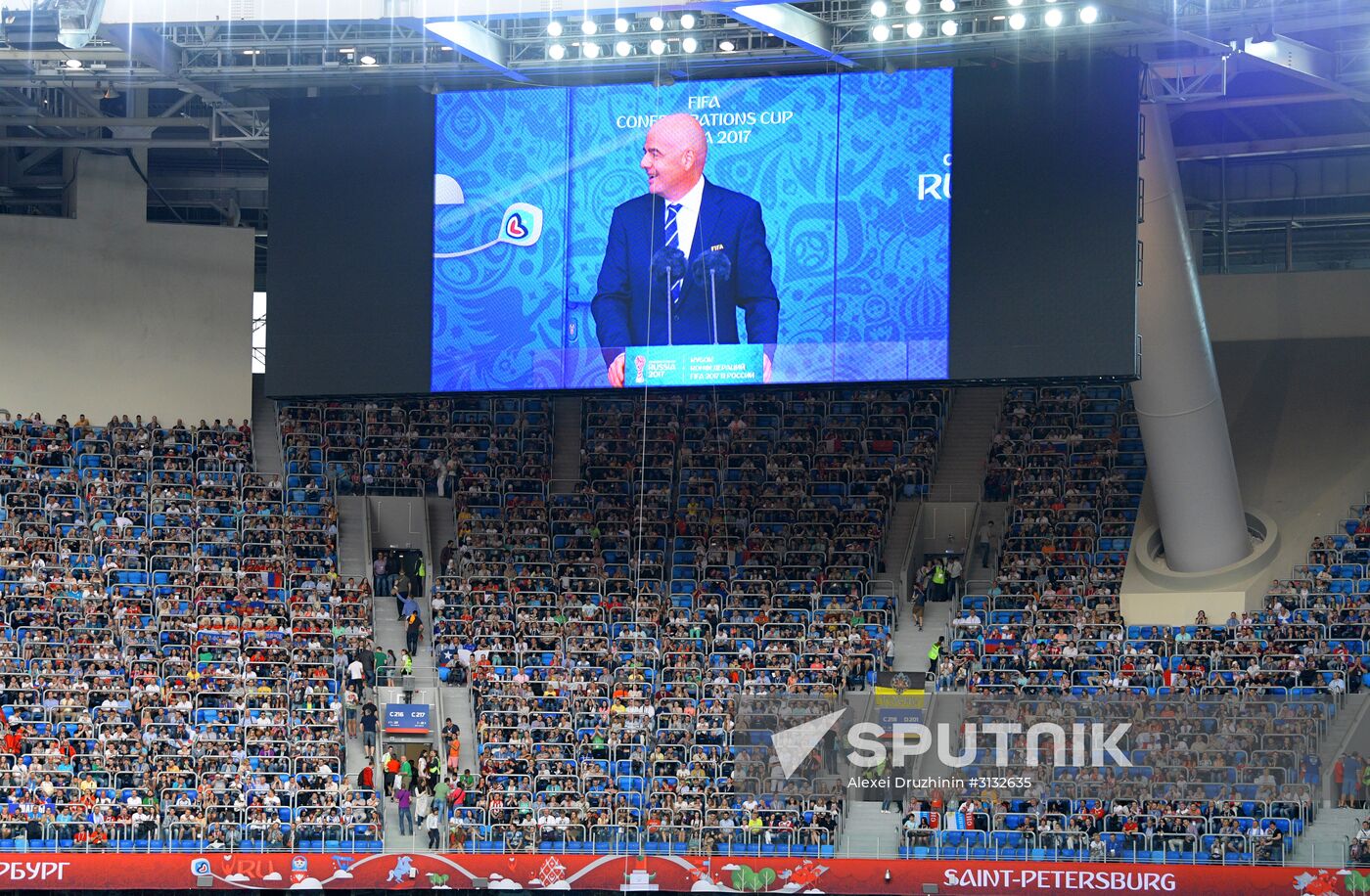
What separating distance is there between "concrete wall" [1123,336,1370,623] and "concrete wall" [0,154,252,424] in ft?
51.8

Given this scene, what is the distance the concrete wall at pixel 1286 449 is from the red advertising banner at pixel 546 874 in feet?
19.7

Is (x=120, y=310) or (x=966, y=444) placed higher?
(x=120, y=310)

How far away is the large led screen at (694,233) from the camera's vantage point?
96.0ft

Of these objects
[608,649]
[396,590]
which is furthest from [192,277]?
[608,649]

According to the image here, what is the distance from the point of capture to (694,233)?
30.0m

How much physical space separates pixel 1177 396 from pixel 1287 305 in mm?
5924

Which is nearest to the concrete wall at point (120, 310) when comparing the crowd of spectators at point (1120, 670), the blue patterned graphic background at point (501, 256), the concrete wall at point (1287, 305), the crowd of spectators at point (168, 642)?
the crowd of spectators at point (168, 642)

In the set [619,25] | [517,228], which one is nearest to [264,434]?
[517,228]

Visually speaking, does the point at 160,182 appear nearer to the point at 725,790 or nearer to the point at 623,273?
the point at 623,273

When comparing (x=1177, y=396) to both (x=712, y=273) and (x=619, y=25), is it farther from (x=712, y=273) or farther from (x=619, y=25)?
(x=619, y=25)
